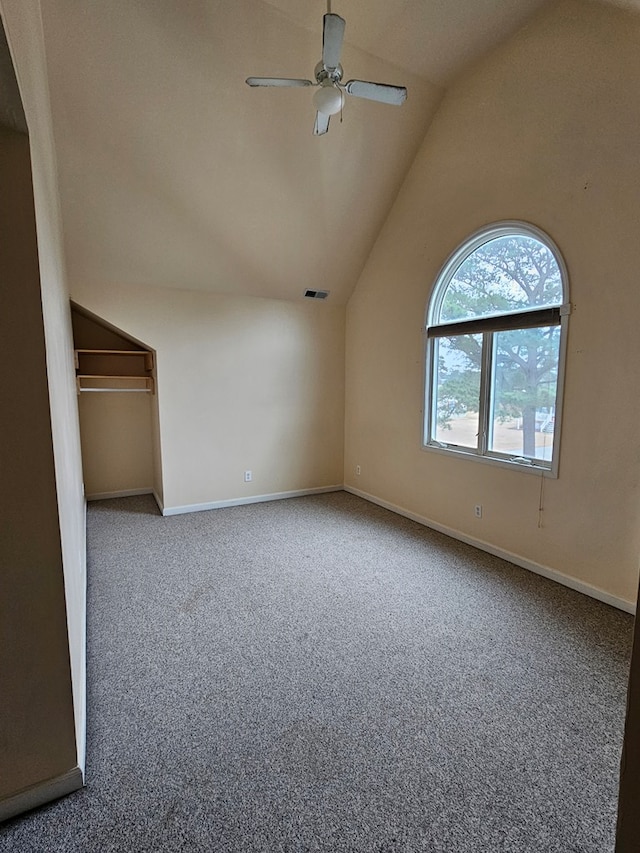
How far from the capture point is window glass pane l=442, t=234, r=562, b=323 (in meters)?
2.97

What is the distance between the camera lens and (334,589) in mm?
2832

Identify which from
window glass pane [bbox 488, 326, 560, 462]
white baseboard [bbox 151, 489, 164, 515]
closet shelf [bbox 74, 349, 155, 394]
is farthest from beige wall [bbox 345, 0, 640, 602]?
closet shelf [bbox 74, 349, 155, 394]

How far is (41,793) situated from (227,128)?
12.9 ft

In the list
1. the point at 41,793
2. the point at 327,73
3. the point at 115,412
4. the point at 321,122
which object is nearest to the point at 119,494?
the point at 115,412

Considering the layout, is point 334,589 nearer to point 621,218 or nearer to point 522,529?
point 522,529

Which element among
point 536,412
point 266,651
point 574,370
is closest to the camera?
point 266,651

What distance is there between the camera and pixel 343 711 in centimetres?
178

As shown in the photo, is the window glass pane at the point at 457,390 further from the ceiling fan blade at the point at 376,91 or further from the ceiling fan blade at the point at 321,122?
the ceiling fan blade at the point at 321,122

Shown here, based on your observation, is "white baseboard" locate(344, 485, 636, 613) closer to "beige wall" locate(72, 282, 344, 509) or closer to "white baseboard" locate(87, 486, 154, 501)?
"beige wall" locate(72, 282, 344, 509)

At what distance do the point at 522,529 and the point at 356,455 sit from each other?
2.33 m

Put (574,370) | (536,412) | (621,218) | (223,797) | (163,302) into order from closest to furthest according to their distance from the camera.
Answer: (223,797), (621,218), (574,370), (536,412), (163,302)

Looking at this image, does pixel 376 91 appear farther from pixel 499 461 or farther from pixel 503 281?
pixel 499 461

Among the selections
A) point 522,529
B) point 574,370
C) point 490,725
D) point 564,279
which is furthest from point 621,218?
point 490,725

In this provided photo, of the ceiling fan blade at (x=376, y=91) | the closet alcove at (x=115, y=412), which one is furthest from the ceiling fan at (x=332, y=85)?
the closet alcove at (x=115, y=412)
